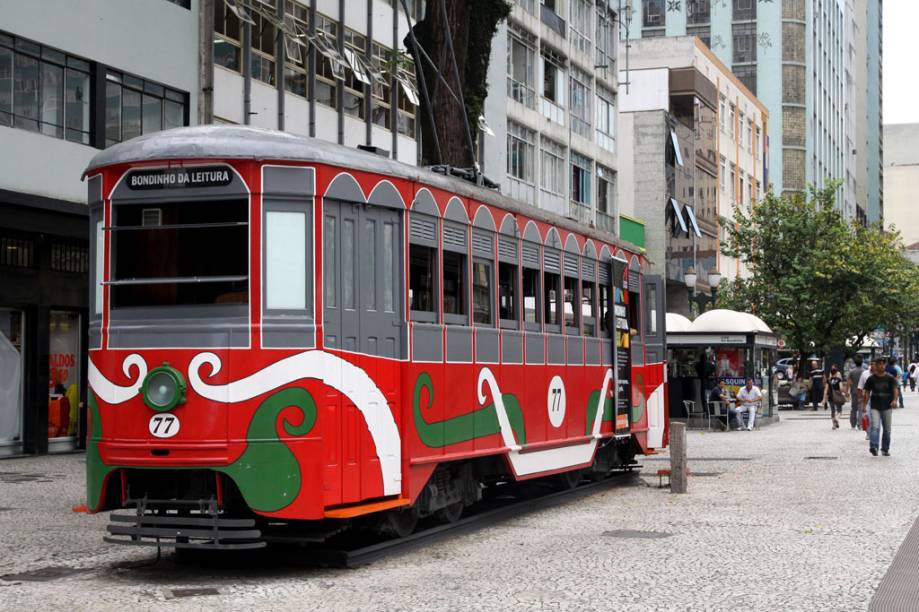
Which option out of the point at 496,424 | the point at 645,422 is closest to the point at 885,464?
the point at 645,422

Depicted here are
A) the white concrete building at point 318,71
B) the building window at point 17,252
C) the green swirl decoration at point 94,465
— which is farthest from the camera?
the white concrete building at point 318,71

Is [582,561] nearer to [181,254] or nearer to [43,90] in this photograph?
[181,254]

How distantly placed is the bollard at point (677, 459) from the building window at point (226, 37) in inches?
555

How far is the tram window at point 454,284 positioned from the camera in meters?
12.9

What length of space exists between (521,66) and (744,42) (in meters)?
54.7

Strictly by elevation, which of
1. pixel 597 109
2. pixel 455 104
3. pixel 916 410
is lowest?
pixel 916 410

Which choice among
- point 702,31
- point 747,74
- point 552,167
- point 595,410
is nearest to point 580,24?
point 552,167

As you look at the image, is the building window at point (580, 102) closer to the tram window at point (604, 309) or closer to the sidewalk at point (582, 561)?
the tram window at point (604, 309)

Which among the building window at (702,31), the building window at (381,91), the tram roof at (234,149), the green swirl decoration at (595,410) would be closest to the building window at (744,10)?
→ the building window at (702,31)

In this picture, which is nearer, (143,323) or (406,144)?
(143,323)

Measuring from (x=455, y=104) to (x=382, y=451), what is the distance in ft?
29.5

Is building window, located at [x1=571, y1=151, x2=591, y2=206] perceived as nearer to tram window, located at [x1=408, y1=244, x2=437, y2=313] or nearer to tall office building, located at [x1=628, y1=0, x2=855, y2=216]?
tram window, located at [x1=408, y1=244, x2=437, y2=313]

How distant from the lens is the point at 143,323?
10.9m

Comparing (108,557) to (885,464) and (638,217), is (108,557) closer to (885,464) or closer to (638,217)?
(885,464)
